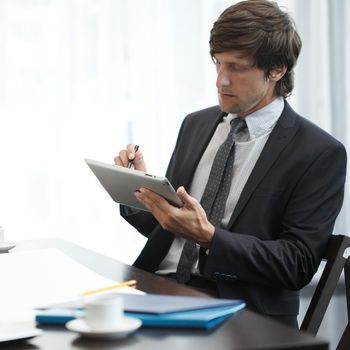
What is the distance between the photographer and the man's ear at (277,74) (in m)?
2.13

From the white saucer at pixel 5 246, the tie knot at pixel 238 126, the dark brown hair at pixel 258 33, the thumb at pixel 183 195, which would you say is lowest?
the white saucer at pixel 5 246

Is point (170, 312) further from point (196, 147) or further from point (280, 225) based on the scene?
point (196, 147)

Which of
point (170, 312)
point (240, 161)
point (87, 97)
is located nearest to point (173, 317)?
point (170, 312)

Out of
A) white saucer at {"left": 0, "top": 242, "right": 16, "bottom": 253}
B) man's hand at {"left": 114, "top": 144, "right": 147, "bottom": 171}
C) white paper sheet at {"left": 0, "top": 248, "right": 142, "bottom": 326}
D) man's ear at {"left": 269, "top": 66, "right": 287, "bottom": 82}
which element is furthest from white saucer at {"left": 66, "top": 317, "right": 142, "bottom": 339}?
man's ear at {"left": 269, "top": 66, "right": 287, "bottom": 82}

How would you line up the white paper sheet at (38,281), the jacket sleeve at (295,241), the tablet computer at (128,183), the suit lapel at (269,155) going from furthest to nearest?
the suit lapel at (269,155) → the jacket sleeve at (295,241) → the tablet computer at (128,183) → the white paper sheet at (38,281)

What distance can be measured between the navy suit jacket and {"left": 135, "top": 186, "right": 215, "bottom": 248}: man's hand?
0.12 ft

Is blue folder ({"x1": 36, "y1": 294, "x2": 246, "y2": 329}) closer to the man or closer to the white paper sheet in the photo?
the white paper sheet

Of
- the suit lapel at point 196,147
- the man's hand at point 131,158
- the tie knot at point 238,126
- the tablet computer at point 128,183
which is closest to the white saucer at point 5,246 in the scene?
the tablet computer at point 128,183

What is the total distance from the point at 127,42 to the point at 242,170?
114 centimetres

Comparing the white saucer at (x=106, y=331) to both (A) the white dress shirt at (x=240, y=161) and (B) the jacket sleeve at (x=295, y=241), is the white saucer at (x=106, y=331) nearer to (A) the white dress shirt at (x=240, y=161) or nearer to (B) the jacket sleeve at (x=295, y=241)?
(B) the jacket sleeve at (x=295, y=241)

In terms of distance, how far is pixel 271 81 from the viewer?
7.04ft

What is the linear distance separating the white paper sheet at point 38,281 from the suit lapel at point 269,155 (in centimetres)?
49

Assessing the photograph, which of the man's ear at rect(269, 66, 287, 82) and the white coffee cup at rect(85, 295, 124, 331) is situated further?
the man's ear at rect(269, 66, 287, 82)

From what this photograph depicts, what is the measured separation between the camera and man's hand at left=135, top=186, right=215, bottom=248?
1.79m
